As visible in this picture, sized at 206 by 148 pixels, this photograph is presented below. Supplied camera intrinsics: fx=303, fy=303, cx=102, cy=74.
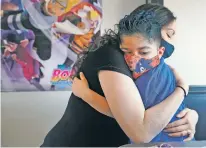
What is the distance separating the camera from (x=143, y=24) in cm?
101

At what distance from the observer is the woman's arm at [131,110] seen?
96cm

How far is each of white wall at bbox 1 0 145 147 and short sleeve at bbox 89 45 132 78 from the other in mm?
125

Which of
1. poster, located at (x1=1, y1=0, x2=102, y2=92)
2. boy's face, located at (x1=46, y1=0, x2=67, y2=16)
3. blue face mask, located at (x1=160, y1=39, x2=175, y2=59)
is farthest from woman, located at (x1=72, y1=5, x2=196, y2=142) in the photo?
boy's face, located at (x1=46, y1=0, x2=67, y2=16)

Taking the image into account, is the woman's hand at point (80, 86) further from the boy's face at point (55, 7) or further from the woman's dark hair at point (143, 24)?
the boy's face at point (55, 7)

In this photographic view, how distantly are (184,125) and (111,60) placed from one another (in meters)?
0.34

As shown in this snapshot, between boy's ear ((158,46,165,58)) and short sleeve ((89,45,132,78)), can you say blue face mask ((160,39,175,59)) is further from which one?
short sleeve ((89,45,132,78))

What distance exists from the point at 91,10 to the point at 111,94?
33cm

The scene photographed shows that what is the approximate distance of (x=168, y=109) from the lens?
1.01 m

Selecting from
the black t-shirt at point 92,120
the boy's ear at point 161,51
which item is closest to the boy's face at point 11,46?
the black t-shirt at point 92,120

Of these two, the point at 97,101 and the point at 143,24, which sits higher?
the point at 143,24

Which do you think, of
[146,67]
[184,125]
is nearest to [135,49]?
[146,67]

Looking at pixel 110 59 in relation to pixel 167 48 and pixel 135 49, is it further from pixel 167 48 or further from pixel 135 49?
pixel 167 48

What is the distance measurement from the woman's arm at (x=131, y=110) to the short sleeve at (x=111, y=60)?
0.05 feet

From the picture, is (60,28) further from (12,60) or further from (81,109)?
(81,109)
